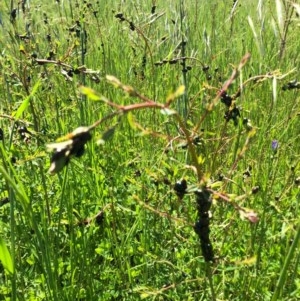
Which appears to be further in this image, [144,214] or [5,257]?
[144,214]

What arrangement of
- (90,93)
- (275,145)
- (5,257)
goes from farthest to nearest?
(275,145)
(5,257)
(90,93)

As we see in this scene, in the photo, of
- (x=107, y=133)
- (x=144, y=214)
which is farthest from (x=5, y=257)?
(x=144, y=214)

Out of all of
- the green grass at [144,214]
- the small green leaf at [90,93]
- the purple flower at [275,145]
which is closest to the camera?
the small green leaf at [90,93]

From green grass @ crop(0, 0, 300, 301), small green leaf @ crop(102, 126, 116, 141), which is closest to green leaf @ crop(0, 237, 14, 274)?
green grass @ crop(0, 0, 300, 301)

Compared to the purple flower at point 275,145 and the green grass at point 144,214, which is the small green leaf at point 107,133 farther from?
the purple flower at point 275,145

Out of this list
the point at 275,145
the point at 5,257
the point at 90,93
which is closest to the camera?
the point at 90,93

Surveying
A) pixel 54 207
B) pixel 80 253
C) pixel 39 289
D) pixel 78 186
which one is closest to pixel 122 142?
pixel 78 186

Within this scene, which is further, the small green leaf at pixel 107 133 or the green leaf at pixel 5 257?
the green leaf at pixel 5 257

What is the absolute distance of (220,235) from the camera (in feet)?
4.37

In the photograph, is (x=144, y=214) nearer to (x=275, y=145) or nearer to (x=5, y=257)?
(x=275, y=145)

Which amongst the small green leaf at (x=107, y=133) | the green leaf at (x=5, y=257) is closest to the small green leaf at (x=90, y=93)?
the small green leaf at (x=107, y=133)

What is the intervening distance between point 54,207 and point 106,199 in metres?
0.21

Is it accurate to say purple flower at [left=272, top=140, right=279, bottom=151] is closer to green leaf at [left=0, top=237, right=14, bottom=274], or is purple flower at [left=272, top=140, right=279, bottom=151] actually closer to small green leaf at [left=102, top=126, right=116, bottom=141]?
green leaf at [left=0, top=237, right=14, bottom=274]

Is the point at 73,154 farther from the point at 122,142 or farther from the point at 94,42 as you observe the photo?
the point at 94,42
